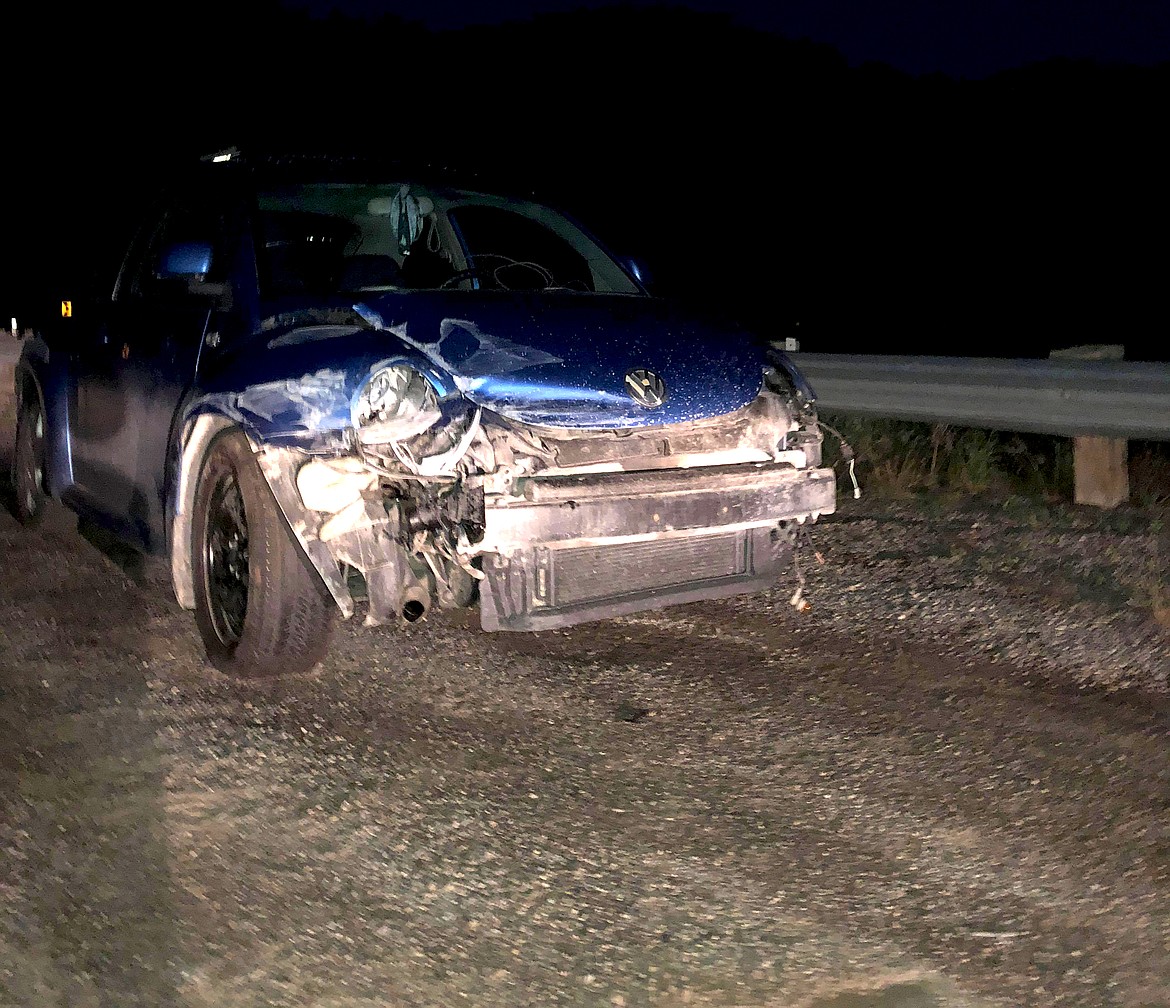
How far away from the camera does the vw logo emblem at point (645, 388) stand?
14.9ft

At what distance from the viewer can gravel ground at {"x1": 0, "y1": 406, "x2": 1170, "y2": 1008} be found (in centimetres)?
288

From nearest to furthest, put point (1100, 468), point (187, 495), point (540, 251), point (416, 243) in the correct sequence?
point (187, 495), point (416, 243), point (540, 251), point (1100, 468)

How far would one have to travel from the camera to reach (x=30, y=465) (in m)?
7.14

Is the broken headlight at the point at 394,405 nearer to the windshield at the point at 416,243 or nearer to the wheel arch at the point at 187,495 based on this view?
the wheel arch at the point at 187,495

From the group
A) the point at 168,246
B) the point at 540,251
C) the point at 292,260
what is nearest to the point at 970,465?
the point at 540,251

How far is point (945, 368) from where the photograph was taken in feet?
25.0

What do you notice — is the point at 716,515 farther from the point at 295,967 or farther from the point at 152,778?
the point at 295,967

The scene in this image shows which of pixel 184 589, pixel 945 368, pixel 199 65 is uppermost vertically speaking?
pixel 199 65

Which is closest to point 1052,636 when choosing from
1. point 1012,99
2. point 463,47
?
point 1012,99

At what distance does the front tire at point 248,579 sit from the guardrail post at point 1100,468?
4.42m

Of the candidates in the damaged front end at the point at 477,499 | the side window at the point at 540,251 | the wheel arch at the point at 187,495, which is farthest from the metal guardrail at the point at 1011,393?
the wheel arch at the point at 187,495

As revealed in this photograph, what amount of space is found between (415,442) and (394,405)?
0.53ft

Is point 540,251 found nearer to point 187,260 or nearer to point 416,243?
point 416,243

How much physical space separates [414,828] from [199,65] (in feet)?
232
